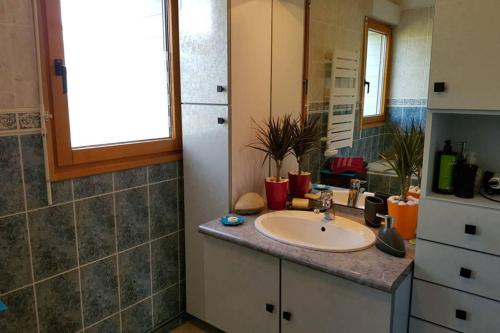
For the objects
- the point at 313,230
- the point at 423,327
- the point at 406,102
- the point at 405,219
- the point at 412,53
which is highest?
the point at 412,53

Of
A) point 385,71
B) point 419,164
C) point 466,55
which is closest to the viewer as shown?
point 466,55

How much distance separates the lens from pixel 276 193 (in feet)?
6.61

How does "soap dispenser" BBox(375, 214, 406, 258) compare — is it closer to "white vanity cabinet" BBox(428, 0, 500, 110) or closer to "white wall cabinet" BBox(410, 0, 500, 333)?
"white wall cabinet" BBox(410, 0, 500, 333)

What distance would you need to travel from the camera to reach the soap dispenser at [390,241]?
4.84ft

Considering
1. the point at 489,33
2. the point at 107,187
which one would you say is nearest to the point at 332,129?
the point at 489,33

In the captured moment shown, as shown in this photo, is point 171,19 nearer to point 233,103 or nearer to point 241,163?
point 233,103

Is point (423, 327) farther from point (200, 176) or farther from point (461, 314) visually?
point (200, 176)

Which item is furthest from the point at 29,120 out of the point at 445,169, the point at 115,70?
the point at 445,169

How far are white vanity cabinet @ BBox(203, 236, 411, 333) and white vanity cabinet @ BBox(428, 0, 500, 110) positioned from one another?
67cm

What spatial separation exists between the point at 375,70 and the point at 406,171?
0.53 m

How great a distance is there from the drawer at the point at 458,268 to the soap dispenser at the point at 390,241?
67 millimetres

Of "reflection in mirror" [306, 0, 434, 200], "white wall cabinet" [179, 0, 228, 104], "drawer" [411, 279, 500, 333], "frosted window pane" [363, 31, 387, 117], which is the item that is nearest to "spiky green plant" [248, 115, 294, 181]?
"reflection in mirror" [306, 0, 434, 200]

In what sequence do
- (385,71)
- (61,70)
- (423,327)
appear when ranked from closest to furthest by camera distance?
(423,327)
(61,70)
(385,71)

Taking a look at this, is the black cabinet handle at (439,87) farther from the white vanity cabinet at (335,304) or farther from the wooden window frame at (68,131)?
the wooden window frame at (68,131)
